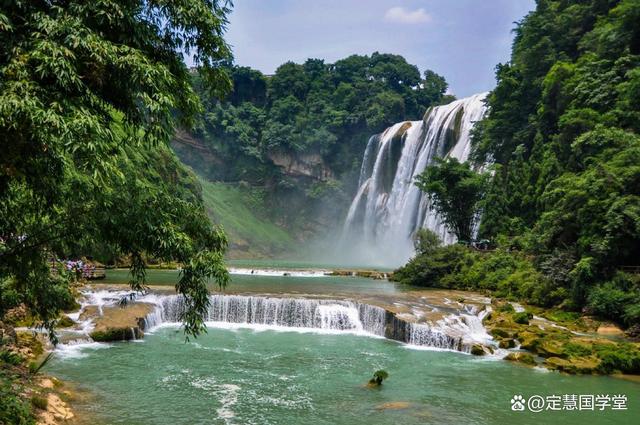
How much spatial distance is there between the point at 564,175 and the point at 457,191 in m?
9.60

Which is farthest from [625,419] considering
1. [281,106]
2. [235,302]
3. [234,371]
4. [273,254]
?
[281,106]

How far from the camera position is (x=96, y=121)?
13.9ft

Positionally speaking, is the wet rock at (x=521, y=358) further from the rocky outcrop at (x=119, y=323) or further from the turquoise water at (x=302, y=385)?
the rocky outcrop at (x=119, y=323)

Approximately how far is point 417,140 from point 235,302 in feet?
111

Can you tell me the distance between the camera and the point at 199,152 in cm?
7381

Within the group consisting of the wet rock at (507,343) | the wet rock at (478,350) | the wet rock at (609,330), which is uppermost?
the wet rock at (609,330)

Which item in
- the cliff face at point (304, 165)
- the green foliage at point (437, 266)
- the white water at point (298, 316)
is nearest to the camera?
the white water at point (298, 316)

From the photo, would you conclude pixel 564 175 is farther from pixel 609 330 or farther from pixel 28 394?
pixel 28 394

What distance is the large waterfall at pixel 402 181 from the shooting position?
42656mm

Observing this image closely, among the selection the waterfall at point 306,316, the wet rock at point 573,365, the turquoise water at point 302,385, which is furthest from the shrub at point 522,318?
the wet rock at point 573,365

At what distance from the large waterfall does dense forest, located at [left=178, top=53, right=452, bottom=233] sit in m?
10.5

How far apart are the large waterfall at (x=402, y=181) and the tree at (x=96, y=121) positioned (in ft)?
107

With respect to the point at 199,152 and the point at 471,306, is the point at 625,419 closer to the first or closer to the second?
the point at 471,306

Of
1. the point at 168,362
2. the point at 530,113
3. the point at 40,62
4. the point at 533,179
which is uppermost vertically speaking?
the point at 530,113
